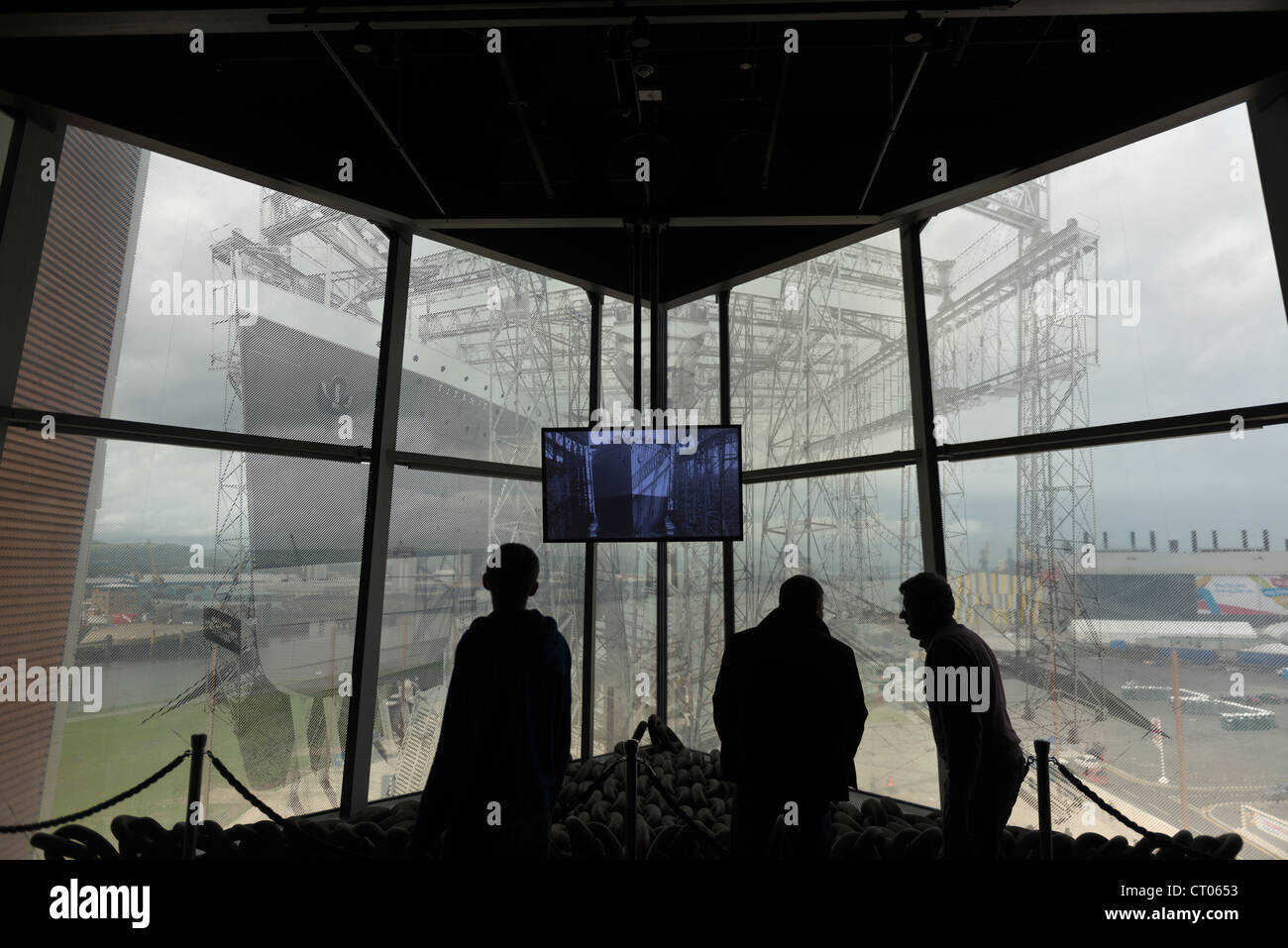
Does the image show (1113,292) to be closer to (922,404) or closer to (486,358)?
(922,404)

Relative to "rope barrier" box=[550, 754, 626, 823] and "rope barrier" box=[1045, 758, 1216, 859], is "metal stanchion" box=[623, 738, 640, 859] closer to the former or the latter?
"rope barrier" box=[550, 754, 626, 823]

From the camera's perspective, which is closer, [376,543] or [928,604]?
[928,604]

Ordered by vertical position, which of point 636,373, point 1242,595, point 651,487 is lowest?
point 1242,595

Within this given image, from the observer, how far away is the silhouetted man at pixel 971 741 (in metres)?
2.10

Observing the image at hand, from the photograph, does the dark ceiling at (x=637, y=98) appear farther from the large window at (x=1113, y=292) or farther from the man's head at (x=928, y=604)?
the man's head at (x=928, y=604)

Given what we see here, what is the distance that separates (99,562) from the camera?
10.6 feet

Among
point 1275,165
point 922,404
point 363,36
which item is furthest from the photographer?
point 922,404

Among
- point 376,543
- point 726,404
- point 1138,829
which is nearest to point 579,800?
point 376,543

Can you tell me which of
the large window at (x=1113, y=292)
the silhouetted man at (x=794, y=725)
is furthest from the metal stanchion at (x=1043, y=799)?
the large window at (x=1113, y=292)

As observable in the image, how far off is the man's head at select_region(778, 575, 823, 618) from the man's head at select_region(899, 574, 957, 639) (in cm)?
40
